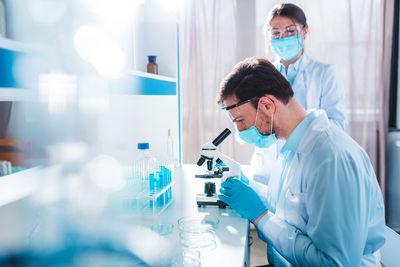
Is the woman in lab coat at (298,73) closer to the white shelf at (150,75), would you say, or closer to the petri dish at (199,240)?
the white shelf at (150,75)

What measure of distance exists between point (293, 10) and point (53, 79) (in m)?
1.33

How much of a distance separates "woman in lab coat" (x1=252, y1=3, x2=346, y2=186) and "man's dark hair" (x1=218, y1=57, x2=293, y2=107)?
2.03ft

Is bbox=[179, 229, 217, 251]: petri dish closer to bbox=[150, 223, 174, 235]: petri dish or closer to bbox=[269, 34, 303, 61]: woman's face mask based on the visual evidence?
bbox=[150, 223, 174, 235]: petri dish

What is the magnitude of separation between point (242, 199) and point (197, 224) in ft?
0.63

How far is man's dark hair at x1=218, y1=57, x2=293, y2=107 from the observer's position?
1.03 m

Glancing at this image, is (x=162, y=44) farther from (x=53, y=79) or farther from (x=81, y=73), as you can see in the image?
(x=53, y=79)

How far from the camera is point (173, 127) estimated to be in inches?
79.9

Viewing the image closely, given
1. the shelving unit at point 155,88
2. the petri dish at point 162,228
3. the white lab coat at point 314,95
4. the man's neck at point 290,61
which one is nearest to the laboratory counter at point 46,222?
the petri dish at point 162,228

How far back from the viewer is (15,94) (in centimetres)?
71

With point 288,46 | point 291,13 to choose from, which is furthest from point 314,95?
point 291,13

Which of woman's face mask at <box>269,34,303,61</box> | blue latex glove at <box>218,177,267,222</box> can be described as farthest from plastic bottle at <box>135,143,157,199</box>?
woman's face mask at <box>269,34,303,61</box>

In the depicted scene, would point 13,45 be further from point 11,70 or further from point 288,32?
point 288,32

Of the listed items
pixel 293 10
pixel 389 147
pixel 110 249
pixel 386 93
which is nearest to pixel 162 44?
pixel 293 10

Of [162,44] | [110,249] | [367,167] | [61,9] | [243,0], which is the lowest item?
[110,249]
